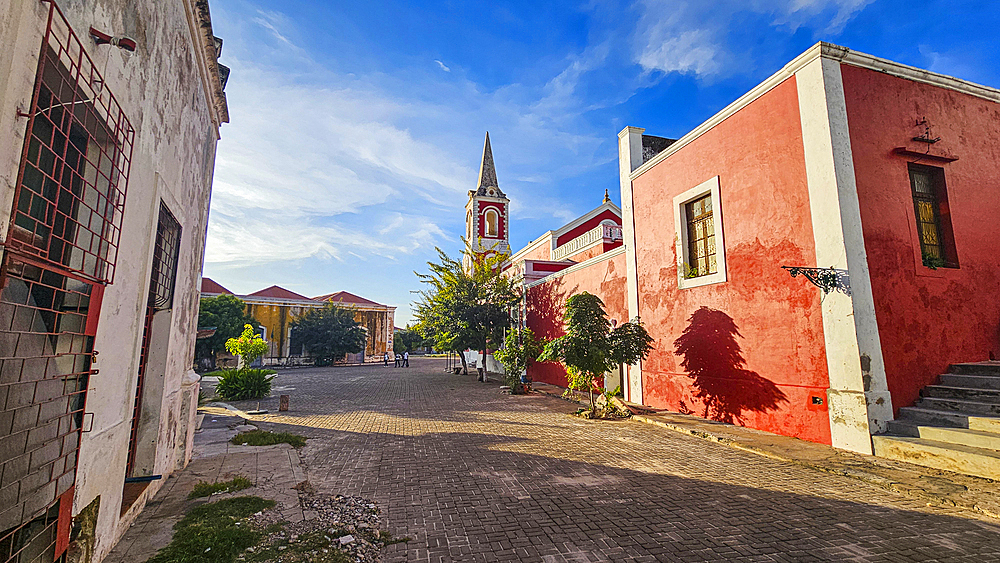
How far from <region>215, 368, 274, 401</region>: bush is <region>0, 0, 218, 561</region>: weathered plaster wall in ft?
28.6

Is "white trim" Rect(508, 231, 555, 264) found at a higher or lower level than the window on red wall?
higher

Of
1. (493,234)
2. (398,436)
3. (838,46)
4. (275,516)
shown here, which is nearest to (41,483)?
(275,516)

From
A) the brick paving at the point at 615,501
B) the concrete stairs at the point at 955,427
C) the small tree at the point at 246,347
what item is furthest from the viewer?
the small tree at the point at 246,347

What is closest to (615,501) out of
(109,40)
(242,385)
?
(109,40)

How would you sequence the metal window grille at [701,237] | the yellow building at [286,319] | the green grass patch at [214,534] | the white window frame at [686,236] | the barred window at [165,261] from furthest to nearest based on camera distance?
the yellow building at [286,319]
the metal window grille at [701,237]
the white window frame at [686,236]
the barred window at [165,261]
the green grass patch at [214,534]

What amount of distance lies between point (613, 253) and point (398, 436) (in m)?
7.61

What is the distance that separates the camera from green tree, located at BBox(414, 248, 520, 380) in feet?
59.6

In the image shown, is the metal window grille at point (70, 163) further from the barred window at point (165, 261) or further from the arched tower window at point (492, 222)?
the arched tower window at point (492, 222)

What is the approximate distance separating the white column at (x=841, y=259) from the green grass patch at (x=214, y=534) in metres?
7.34

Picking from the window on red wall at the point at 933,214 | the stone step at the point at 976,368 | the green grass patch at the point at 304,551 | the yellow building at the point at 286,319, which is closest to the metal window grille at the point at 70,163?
the green grass patch at the point at 304,551

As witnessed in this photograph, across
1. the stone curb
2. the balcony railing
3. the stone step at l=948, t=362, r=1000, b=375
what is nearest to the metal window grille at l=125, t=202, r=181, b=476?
the stone curb

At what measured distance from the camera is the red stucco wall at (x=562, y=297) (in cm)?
1173

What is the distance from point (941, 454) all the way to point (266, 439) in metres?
9.47

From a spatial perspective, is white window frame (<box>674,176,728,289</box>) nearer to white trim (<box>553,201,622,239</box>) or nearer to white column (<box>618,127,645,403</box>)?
white column (<box>618,127,645,403</box>)
